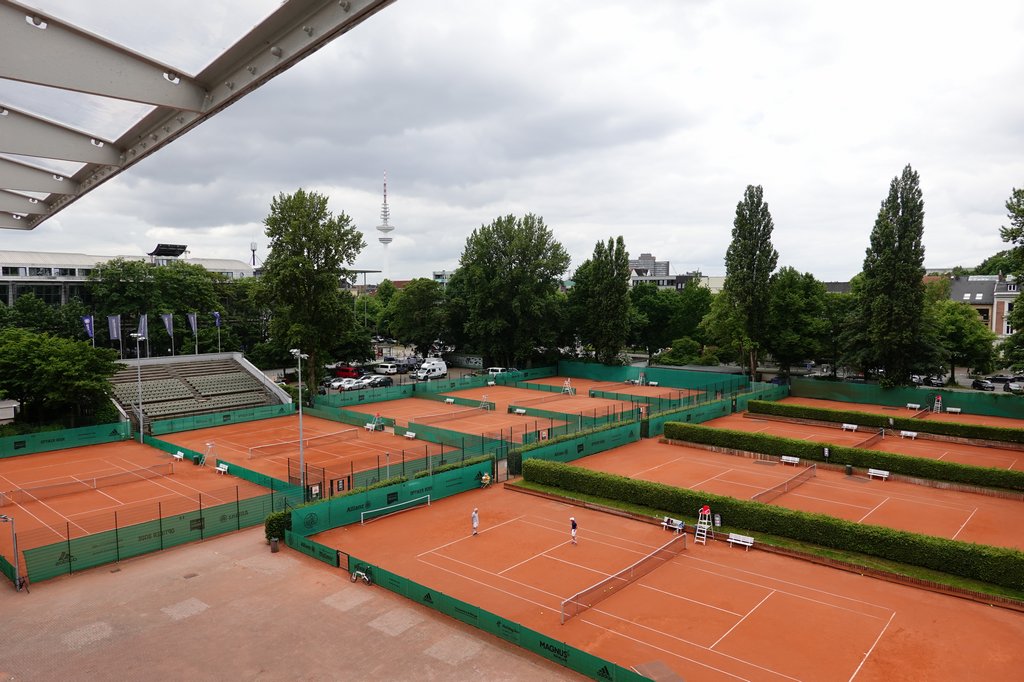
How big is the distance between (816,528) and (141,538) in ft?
83.9

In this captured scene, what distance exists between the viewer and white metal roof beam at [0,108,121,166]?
1016cm

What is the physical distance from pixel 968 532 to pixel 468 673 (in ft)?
72.0

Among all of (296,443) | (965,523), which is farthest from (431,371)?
(965,523)

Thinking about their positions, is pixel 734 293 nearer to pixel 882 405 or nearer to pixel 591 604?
pixel 882 405

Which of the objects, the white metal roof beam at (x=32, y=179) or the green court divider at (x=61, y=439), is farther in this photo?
the green court divider at (x=61, y=439)

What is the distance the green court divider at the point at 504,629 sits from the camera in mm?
15087

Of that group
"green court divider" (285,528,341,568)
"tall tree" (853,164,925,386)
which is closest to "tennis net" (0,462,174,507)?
"green court divider" (285,528,341,568)

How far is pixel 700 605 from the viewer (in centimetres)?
1948

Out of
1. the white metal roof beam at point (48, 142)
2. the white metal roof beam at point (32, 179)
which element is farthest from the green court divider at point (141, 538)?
the white metal roof beam at point (48, 142)

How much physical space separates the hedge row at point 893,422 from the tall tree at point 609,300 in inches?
912

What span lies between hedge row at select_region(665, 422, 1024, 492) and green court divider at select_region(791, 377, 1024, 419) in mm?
22003

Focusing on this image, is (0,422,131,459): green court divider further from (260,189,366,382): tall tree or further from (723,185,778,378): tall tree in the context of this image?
(723,185,778,378): tall tree

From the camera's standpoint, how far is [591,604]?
19.5 meters

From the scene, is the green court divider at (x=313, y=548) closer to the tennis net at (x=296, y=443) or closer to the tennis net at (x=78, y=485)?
the tennis net at (x=78, y=485)
